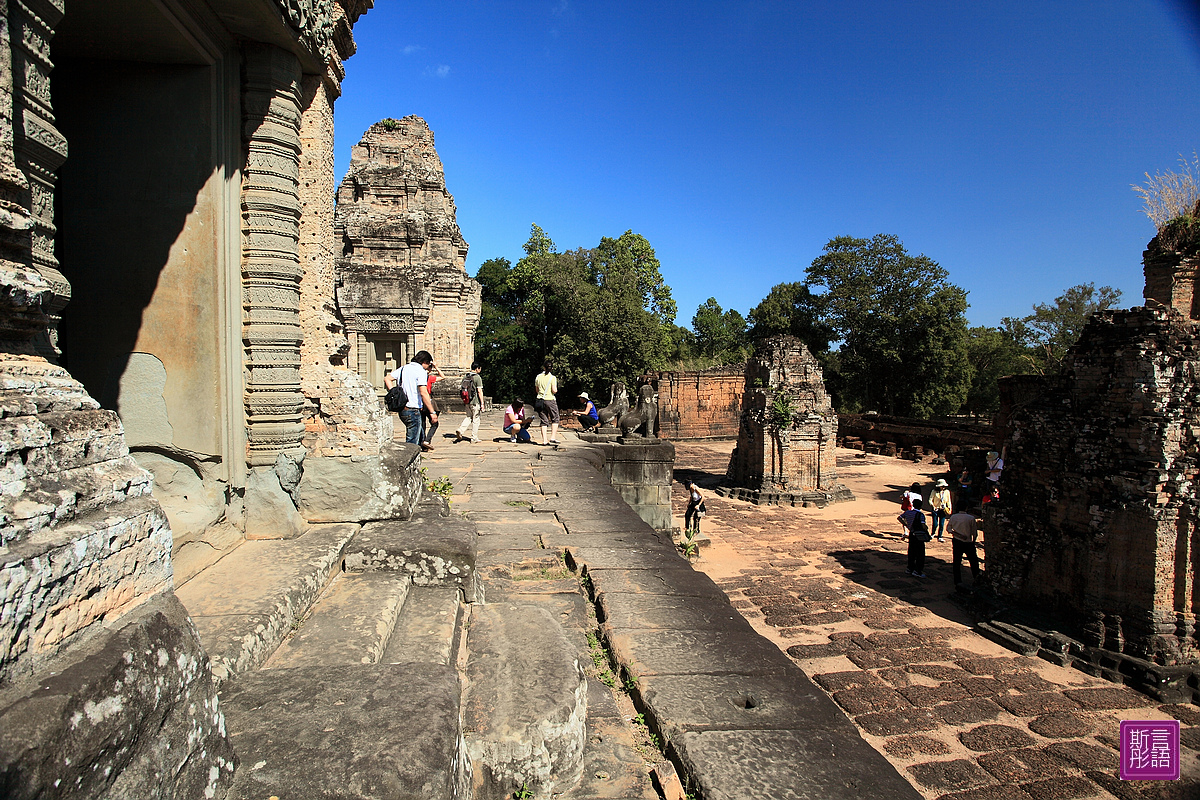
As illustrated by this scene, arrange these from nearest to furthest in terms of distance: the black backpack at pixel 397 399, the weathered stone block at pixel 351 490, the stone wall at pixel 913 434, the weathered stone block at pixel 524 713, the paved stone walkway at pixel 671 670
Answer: the weathered stone block at pixel 524 713, the paved stone walkway at pixel 671 670, the weathered stone block at pixel 351 490, the black backpack at pixel 397 399, the stone wall at pixel 913 434

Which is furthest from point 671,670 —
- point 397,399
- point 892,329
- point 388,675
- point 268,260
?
point 892,329

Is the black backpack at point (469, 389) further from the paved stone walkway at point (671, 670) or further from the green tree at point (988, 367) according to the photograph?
the green tree at point (988, 367)

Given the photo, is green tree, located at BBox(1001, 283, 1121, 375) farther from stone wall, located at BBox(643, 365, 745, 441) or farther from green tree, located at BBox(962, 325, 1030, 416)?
stone wall, located at BBox(643, 365, 745, 441)

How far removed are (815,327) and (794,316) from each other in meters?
1.75

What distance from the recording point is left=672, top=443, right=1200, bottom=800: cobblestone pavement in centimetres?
455

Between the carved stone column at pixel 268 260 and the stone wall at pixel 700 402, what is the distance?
2437 centimetres

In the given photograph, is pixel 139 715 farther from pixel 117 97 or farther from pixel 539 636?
pixel 117 97

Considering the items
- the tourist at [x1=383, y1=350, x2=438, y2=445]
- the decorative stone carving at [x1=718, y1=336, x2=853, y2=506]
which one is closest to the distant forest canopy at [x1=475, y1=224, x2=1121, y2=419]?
the decorative stone carving at [x1=718, y1=336, x2=853, y2=506]

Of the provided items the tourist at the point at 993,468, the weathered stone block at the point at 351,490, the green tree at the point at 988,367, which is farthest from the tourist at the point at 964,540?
the green tree at the point at 988,367

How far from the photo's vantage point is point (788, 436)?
53.7ft

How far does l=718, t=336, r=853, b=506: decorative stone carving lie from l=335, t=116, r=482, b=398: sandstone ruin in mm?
9683

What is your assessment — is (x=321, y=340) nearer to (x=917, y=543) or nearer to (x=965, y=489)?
(x=917, y=543)

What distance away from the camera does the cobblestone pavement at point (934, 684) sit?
4.55 m

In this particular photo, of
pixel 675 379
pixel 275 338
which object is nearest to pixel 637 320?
pixel 675 379
